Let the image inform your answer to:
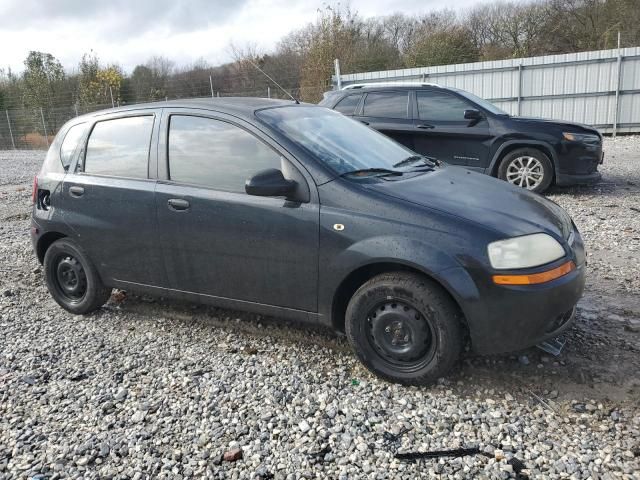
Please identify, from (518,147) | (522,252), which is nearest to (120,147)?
(522,252)

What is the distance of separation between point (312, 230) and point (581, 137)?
6.18 m

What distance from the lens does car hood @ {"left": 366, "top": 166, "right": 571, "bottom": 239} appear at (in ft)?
10.4

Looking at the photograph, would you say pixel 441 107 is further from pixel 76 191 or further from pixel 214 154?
pixel 76 191

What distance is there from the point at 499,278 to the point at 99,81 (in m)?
28.8

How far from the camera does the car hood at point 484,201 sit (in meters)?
3.17

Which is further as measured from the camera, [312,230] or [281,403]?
[312,230]

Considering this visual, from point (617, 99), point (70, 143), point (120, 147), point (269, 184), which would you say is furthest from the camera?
point (617, 99)

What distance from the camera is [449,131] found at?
8.39 metres

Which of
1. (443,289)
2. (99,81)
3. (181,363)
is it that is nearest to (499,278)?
(443,289)

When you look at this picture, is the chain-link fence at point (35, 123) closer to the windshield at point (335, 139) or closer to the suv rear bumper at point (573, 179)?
the suv rear bumper at point (573, 179)

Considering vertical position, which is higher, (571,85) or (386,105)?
(571,85)

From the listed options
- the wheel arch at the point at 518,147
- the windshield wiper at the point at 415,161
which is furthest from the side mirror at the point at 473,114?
the windshield wiper at the point at 415,161

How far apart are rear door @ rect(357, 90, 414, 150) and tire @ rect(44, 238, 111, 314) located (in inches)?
215

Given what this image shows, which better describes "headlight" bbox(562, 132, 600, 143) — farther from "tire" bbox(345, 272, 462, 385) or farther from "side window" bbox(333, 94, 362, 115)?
"tire" bbox(345, 272, 462, 385)
